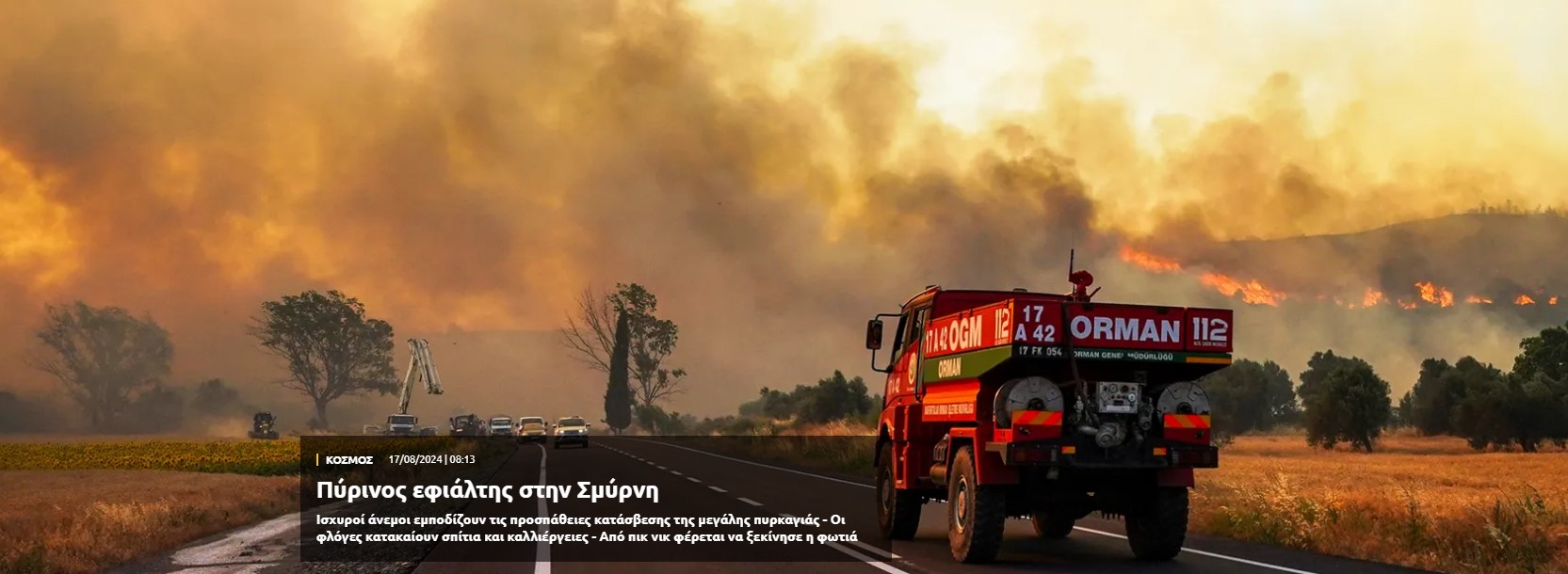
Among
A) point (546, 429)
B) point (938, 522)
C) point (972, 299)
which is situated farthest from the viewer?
point (546, 429)

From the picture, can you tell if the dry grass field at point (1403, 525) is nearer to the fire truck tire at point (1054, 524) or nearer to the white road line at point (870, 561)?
the fire truck tire at point (1054, 524)

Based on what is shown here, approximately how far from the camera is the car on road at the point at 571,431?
60.2 metres

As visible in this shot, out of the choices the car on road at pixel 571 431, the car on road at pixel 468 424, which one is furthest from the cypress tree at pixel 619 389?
the car on road at pixel 571 431

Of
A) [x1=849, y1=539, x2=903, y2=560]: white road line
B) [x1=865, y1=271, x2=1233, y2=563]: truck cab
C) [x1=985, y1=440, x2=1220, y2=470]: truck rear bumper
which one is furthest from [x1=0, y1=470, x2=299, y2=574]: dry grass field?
[x1=985, y1=440, x2=1220, y2=470]: truck rear bumper

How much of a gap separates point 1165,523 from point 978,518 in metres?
2.13

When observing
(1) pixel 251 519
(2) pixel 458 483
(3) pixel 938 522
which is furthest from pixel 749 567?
(2) pixel 458 483

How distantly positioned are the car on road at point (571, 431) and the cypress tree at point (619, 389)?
51.5m

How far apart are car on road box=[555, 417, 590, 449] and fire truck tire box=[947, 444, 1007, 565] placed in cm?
4863

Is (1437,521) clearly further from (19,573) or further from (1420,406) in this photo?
(1420,406)

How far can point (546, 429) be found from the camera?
69500 millimetres

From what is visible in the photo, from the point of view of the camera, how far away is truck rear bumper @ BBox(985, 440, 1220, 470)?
12.0 metres

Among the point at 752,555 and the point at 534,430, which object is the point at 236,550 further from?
the point at 534,430

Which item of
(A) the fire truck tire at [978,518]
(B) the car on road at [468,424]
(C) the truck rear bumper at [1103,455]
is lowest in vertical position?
(B) the car on road at [468,424]

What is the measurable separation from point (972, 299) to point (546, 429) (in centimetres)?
5640
